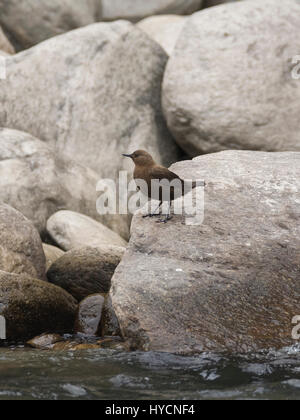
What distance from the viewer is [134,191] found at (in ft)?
32.2

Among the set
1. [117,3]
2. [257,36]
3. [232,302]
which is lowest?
[232,302]

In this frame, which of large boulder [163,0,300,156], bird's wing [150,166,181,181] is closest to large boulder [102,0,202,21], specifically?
large boulder [163,0,300,156]

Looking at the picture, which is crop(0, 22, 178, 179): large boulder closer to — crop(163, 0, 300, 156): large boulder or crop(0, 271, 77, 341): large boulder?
crop(163, 0, 300, 156): large boulder

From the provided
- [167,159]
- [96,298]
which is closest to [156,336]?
[96,298]

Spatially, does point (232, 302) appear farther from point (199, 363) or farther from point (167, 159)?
point (167, 159)

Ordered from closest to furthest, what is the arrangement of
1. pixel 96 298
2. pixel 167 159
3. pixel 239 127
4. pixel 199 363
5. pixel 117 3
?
pixel 199 363
pixel 96 298
pixel 239 127
pixel 167 159
pixel 117 3

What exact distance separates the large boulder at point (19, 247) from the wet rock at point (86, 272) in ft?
0.78

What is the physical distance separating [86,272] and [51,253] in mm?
966

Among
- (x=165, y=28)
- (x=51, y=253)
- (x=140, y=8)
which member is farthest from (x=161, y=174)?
(x=140, y=8)

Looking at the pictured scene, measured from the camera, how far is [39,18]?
1258cm

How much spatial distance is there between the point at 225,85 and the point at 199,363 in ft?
17.8

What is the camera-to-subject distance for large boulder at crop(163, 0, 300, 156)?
31.3 ft

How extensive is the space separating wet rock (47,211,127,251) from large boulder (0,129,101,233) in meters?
0.30

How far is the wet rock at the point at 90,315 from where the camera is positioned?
6.37 meters
